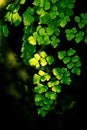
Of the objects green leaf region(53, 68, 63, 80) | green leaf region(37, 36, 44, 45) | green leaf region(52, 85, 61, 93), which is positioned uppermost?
green leaf region(37, 36, 44, 45)

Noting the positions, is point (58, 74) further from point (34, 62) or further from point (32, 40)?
point (32, 40)

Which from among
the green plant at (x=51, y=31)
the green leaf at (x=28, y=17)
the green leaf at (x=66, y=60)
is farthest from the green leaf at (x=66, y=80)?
the green leaf at (x=28, y=17)

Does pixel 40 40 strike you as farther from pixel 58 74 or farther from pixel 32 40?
pixel 58 74

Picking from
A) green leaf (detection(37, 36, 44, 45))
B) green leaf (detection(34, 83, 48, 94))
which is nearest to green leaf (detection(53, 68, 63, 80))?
green leaf (detection(34, 83, 48, 94))

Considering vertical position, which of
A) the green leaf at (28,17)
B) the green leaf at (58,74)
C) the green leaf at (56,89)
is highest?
the green leaf at (28,17)

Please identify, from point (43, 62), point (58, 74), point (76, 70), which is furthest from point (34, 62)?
point (76, 70)

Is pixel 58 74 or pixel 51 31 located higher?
pixel 51 31

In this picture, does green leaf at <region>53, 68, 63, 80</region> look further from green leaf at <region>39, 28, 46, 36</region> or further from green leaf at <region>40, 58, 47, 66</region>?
green leaf at <region>39, 28, 46, 36</region>

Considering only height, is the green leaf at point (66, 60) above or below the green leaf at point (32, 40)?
below

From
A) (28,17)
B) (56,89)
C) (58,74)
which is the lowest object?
(56,89)

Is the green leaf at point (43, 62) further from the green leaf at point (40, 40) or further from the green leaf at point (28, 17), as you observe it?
the green leaf at point (28, 17)

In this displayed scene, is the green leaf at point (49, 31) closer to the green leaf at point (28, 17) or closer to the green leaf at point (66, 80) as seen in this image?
the green leaf at point (28, 17)

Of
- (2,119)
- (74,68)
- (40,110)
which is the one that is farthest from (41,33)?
(2,119)
